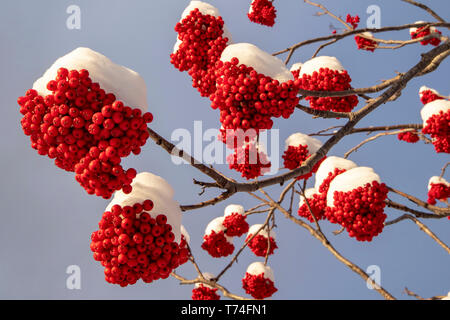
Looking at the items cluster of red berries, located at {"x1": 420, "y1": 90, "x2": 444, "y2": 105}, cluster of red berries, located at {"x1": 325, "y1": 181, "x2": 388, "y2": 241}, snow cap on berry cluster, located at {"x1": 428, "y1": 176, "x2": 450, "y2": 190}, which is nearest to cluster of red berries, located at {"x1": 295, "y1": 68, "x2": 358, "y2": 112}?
cluster of red berries, located at {"x1": 325, "y1": 181, "x2": 388, "y2": 241}

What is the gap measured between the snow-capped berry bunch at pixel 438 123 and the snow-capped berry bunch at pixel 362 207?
1.37 m

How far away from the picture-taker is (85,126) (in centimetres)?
153

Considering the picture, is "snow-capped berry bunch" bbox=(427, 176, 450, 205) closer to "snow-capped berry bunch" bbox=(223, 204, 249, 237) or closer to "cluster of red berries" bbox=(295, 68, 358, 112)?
"snow-capped berry bunch" bbox=(223, 204, 249, 237)

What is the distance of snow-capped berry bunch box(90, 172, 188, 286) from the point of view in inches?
68.3

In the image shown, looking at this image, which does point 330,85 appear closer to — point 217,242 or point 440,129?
point 440,129

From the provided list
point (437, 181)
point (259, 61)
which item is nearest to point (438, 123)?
point (437, 181)

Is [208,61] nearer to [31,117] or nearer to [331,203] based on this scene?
[31,117]

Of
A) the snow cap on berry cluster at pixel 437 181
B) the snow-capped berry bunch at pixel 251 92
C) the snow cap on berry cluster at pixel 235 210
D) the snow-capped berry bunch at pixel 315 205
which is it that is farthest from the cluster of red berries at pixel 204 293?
the snow cap on berry cluster at pixel 437 181

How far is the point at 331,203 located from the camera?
327cm

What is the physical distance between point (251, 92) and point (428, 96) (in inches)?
182

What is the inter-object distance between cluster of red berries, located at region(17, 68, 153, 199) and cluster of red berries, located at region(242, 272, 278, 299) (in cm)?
438

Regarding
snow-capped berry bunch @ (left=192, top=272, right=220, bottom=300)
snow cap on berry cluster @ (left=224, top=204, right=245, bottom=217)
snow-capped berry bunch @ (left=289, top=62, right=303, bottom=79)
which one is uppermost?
snow-capped berry bunch @ (left=289, top=62, right=303, bottom=79)
